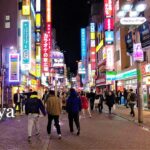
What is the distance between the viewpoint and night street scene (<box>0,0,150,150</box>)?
604 inches

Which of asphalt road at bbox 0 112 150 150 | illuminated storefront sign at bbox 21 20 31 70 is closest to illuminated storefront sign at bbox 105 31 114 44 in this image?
illuminated storefront sign at bbox 21 20 31 70

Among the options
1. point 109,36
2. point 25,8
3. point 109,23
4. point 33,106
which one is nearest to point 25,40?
point 25,8

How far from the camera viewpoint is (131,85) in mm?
46250

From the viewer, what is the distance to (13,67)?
39.7m

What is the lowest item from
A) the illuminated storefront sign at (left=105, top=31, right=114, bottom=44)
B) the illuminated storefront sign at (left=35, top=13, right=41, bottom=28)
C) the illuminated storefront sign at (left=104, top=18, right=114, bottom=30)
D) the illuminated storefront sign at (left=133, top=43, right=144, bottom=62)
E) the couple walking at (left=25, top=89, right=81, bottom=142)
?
the couple walking at (left=25, top=89, right=81, bottom=142)

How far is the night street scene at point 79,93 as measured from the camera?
15.4 meters

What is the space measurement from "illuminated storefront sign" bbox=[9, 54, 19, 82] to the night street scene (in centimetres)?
9

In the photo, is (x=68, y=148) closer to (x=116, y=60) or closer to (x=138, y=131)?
(x=138, y=131)

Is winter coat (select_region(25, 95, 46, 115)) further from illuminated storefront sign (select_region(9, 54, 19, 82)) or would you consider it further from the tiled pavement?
illuminated storefront sign (select_region(9, 54, 19, 82))

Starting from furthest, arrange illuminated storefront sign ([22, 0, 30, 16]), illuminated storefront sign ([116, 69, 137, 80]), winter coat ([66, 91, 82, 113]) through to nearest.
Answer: illuminated storefront sign ([22, 0, 30, 16]) → illuminated storefront sign ([116, 69, 137, 80]) → winter coat ([66, 91, 82, 113])

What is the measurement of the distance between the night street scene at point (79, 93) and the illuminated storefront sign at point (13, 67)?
0.30ft

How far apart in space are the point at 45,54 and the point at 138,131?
5467 cm

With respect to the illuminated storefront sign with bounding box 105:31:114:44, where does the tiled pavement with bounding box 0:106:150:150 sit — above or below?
below

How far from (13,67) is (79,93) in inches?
540
